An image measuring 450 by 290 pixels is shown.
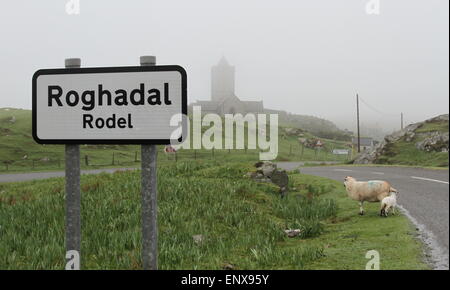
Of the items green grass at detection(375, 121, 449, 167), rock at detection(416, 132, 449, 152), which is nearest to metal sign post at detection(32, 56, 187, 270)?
green grass at detection(375, 121, 449, 167)

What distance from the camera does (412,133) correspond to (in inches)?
1284

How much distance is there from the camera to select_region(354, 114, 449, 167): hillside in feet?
88.7

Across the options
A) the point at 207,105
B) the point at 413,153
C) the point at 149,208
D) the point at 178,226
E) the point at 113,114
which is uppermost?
the point at 207,105

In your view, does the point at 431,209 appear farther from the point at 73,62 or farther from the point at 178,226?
the point at 73,62

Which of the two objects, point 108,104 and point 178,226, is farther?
point 178,226

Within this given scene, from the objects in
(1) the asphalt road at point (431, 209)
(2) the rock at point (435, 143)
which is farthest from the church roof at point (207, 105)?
(1) the asphalt road at point (431, 209)

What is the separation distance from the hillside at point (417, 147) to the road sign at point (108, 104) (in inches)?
1009

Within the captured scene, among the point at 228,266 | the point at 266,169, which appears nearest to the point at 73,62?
the point at 228,266

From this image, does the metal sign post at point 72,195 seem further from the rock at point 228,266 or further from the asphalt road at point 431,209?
the asphalt road at point 431,209

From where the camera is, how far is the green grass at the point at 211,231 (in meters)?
5.94

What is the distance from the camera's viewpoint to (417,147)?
1171 inches

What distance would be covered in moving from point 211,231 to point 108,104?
553 centimetres

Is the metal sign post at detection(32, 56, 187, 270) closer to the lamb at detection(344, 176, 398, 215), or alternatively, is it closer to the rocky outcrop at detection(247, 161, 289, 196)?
the lamb at detection(344, 176, 398, 215)
